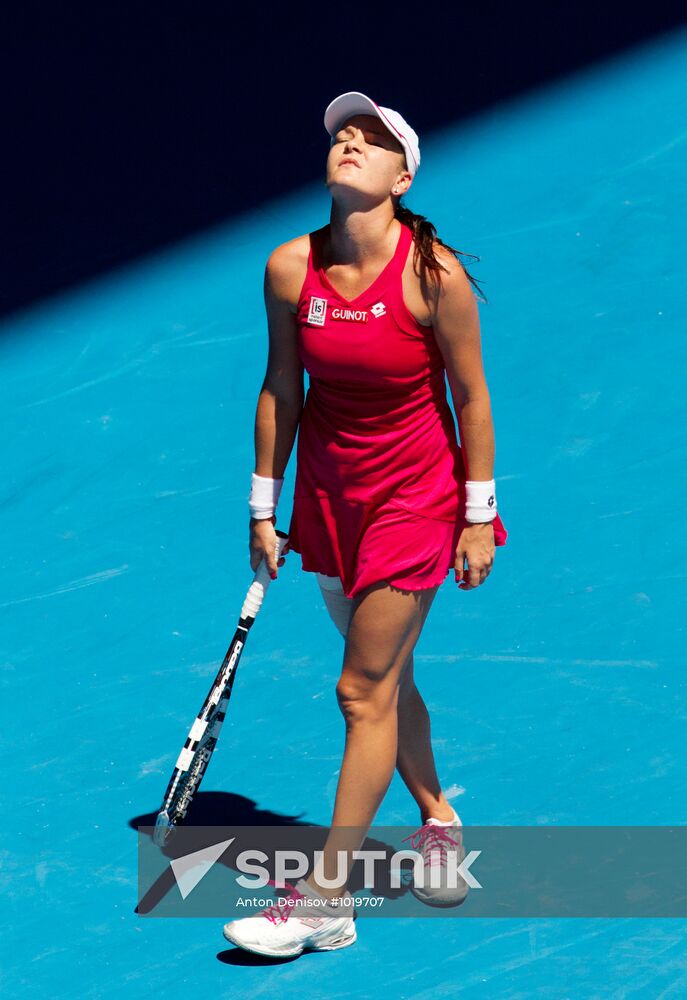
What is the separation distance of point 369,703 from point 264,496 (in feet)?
2.10

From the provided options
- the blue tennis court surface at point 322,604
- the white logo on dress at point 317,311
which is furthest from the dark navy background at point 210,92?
the white logo on dress at point 317,311

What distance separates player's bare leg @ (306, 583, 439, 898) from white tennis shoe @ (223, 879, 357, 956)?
49 millimetres

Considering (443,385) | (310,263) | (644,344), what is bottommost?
(644,344)

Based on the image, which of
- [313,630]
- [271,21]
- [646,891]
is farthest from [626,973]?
[271,21]

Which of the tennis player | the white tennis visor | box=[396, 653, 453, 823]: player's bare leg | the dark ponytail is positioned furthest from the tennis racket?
the white tennis visor

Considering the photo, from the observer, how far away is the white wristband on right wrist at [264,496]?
15.4ft

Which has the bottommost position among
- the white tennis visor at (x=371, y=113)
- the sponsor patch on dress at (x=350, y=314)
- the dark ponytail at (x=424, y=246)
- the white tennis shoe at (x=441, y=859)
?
the white tennis shoe at (x=441, y=859)

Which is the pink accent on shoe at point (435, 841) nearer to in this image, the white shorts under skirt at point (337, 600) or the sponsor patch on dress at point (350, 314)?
the white shorts under skirt at point (337, 600)

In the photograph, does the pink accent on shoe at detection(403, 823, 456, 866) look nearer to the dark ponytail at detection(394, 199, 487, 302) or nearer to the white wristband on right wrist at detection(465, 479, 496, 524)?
the white wristband on right wrist at detection(465, 479, 496, 524)

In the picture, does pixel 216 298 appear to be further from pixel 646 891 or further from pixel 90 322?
pixel 646 891

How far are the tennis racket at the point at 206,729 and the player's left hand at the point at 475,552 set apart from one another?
0.53 metres

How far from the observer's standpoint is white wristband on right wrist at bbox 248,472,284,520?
4703mm

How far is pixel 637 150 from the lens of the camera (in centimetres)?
789

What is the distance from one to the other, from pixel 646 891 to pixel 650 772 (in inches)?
22.0
